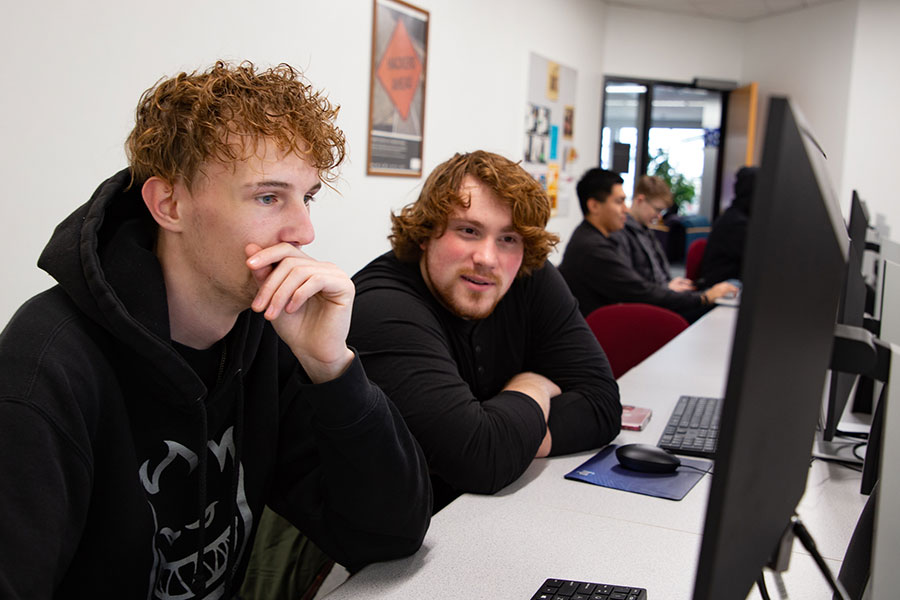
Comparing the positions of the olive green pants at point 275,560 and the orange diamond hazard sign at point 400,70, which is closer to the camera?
the olive green pants at point 275,560

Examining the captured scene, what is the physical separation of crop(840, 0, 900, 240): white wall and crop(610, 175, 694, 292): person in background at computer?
8.31ft

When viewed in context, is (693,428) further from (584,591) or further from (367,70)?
(367,70)

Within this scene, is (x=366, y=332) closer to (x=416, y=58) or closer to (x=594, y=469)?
(x=594, y=469)

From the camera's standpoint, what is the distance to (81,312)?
0.99 m

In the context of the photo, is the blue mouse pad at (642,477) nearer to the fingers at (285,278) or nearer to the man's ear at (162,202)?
the fingers at (285,278)

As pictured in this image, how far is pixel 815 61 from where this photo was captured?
7418mm

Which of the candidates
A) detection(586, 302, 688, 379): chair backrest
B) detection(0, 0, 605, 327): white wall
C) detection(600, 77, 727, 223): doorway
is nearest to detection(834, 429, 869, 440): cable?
detection(586, 302, 688, 379): chair backrest

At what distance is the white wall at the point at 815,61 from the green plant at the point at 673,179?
1.41 m

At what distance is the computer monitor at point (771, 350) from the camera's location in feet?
1.40

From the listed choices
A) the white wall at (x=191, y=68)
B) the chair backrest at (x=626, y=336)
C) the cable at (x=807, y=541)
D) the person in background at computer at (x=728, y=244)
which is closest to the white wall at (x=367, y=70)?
the white wall at (x=191, y=68)

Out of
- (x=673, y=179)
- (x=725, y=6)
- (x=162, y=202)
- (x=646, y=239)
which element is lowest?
(x=646, y=239)

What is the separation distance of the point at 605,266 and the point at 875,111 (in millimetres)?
4574

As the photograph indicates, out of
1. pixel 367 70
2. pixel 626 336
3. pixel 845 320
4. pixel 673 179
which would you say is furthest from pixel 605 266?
pixel 673 179

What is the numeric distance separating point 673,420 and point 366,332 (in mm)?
788
